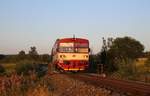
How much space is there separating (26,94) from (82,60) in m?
21.5

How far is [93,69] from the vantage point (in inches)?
2036

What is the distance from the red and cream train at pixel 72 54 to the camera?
40.4 metres

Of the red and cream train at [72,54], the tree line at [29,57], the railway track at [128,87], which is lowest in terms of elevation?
the railway track at [128,87]

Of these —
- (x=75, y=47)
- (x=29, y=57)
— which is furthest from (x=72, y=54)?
(x=29, y=57)

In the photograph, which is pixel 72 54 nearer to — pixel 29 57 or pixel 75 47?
pixel 75 47

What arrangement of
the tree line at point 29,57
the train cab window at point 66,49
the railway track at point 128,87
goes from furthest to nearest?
the tree line at point 29,57
the train cab window at point 66,49
the railway track at point 128,87

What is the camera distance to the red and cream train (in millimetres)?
40375

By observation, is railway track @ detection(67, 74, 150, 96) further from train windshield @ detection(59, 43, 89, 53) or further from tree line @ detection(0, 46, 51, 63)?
tree line @ detection(0, 46, 51, 63)

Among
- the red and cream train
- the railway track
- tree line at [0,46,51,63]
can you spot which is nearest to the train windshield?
the red and cream train

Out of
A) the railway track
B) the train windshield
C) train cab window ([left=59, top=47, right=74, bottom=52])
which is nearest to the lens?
the railway track

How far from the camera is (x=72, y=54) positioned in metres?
40.6

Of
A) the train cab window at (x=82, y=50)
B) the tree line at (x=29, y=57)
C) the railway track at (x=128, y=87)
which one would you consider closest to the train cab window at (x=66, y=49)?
the train cab window at (x=82, y=50)

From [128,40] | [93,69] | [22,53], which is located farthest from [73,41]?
[22,53]

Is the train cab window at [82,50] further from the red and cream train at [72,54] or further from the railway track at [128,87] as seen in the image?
the railway track at [128,87]
